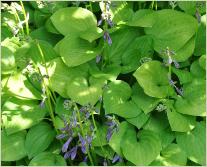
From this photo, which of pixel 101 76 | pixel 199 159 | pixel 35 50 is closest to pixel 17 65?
pixel 35 50

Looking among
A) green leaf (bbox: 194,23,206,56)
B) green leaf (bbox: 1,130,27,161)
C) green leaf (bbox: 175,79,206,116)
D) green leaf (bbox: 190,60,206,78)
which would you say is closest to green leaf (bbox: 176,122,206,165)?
green leaf (bbox: 175,79,206,116)

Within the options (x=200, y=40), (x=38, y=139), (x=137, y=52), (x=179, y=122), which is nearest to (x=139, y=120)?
(x=179, y=122)

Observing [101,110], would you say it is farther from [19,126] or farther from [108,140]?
[19,126]

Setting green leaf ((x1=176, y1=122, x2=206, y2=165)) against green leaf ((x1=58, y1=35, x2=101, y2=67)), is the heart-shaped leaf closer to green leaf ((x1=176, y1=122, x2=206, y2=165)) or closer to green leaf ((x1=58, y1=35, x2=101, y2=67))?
green leaf ((x1=58, y1=35, x2=101, y2=67))

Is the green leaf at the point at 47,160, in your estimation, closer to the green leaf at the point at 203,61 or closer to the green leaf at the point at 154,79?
the green leaf at the point at 154,79

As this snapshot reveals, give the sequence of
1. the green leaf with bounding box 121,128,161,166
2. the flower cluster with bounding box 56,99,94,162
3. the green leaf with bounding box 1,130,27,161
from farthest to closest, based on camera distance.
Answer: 1. the green leaf with bounding box 1,130,27,161
2. the green leaf with bounding box 121,128,161,166
3. the flower cluster with bounding box 56,99,94,162
